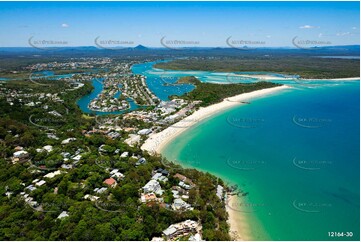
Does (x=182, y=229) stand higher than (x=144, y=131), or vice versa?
(x=144, y=131)

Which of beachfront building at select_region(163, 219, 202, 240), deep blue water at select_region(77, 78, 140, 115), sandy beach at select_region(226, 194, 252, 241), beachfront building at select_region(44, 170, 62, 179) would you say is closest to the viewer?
beachfront building at select_region(163, 219, 202, 240)

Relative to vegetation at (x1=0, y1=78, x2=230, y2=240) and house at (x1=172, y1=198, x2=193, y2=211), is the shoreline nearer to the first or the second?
vegetation at (x1=0, y1=78, x2=230, y2=240)

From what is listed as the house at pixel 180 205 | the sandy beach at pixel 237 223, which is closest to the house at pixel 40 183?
the house at pixel 180 205

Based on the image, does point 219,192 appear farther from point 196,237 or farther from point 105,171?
point 105,171

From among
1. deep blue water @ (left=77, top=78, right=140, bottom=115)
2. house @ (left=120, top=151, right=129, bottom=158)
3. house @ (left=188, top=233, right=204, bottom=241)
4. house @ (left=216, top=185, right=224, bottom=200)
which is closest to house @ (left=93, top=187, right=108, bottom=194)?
house @ (left=120, top=151, right=129, bottom=158)

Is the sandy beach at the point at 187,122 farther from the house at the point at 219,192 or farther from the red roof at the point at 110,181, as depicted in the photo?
the house at the point at 219,192

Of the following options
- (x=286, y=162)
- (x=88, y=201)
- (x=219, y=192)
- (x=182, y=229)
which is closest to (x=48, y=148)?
(x=88, y=201)
